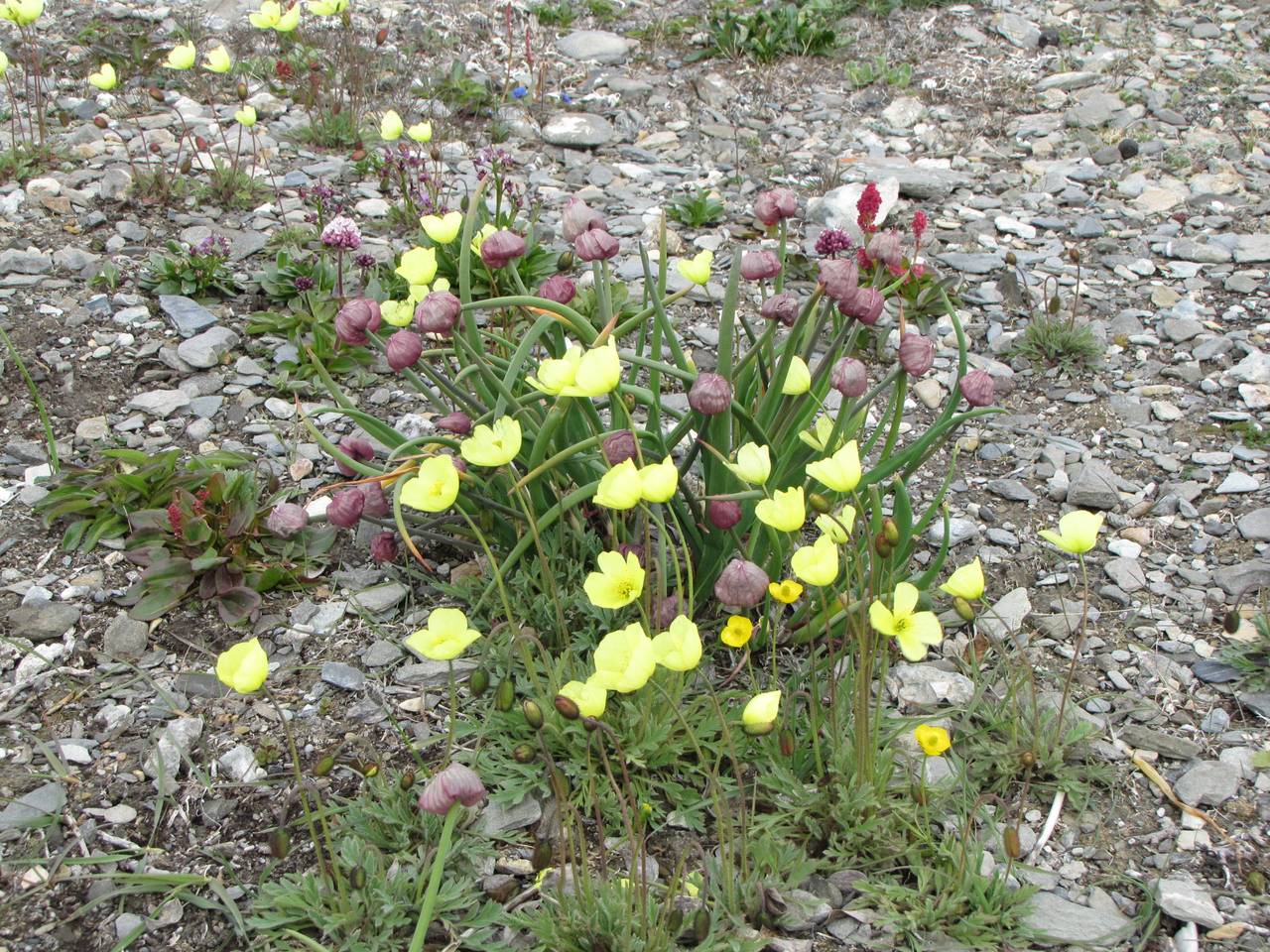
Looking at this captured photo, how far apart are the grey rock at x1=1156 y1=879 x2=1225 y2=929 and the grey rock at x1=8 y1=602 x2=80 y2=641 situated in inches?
93.3

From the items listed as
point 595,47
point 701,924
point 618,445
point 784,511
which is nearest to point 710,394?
point 618,445

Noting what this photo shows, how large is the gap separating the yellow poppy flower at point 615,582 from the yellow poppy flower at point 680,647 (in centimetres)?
20

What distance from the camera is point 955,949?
1974 mm

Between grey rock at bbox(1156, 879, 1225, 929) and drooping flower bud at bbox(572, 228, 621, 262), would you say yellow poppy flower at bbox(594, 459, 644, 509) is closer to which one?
drooping flower bud at bbox(572, 228, 621, 262)

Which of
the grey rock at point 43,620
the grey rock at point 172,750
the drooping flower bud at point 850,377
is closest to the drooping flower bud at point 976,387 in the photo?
the drooping flower bud at point 850,377

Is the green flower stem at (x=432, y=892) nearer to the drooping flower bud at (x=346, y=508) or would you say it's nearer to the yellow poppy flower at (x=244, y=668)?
the yellow poppy flower at (x=244, y=668)

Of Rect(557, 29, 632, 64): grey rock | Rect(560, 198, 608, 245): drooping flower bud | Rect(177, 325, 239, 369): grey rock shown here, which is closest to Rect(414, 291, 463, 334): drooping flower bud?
Rect(560, 198, 608, 245): drooping flower bud

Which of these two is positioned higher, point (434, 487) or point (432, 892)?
point (434, 487)

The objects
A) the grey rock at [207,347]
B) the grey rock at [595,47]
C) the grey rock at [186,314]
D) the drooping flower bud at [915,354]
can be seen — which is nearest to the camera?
the drooping flower bud at [915,354]

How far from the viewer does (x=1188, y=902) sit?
202cm

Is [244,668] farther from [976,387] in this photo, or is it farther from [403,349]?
[976,387]

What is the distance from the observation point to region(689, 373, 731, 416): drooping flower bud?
2197 millimetres

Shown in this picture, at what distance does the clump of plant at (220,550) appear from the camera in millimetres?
2697

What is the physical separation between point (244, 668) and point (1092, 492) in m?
2.23
